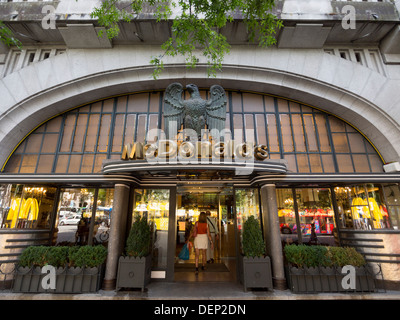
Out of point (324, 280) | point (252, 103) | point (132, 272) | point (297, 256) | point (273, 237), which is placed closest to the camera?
point (324, 280)

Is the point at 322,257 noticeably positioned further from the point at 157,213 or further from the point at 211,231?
the point at 157,213

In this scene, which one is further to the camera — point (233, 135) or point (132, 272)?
point (233, 135)

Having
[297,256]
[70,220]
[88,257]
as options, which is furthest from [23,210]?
[297,256]

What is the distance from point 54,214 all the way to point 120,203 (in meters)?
3.87

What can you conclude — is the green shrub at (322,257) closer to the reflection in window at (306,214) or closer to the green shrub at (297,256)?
the green shrub at (297,256)

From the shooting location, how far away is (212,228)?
11391 millimetres

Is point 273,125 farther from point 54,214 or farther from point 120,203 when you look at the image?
point 54,214

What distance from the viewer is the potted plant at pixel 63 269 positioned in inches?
256

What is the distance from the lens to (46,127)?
1026 centimetres

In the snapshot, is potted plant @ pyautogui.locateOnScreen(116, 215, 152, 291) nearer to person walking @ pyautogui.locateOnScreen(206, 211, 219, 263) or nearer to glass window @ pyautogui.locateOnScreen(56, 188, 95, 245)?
glass window @ pyautogui.locateOnScreen(56, 188, 95, 245)

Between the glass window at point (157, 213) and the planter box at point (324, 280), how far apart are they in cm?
470

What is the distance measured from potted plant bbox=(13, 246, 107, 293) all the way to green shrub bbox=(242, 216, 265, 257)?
484 cm

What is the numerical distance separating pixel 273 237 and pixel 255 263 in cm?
109

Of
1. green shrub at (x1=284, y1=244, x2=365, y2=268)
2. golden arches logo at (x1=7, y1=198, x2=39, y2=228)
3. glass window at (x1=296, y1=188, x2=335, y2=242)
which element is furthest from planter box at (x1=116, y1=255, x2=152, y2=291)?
glass window at (x1=296, y1=188, x2=335, y2=242)
